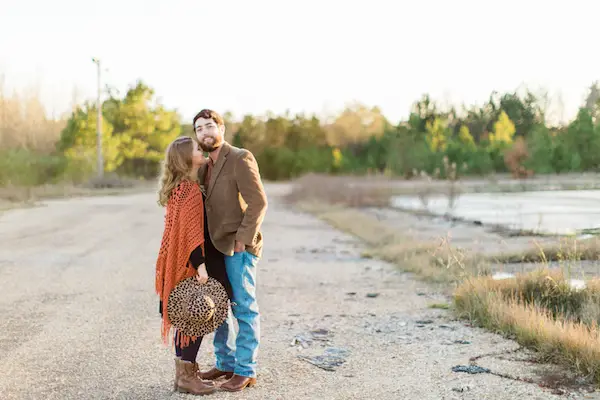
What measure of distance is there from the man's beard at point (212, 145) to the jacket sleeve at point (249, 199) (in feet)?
0.58

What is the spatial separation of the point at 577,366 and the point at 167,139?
50237 mm

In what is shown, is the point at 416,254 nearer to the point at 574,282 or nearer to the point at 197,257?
the point at 574,282

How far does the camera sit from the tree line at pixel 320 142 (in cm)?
4075

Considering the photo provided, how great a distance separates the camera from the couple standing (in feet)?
14.4

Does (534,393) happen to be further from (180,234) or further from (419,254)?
(419,254)

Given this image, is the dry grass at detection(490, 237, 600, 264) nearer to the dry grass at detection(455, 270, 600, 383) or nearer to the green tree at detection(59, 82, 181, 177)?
the dry grass at detection(455, 270, 600, 383)

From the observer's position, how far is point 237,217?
4.51 m

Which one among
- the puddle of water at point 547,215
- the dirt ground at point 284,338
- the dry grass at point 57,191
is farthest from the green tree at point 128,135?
the dirt ground at point 284,338

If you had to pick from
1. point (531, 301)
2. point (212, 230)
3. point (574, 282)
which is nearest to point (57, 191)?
point (574, 282)

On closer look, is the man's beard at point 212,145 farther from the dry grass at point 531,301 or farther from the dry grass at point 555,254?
the dry grass at point 555,254

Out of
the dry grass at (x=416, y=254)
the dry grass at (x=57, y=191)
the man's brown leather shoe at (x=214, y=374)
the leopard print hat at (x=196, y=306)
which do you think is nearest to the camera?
the leopard print hat at (x=196, y=306)

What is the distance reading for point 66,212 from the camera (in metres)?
23.4

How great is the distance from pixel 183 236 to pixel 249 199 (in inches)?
18.7

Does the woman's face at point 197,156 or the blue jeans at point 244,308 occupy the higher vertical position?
the woman's face at point 197,156
